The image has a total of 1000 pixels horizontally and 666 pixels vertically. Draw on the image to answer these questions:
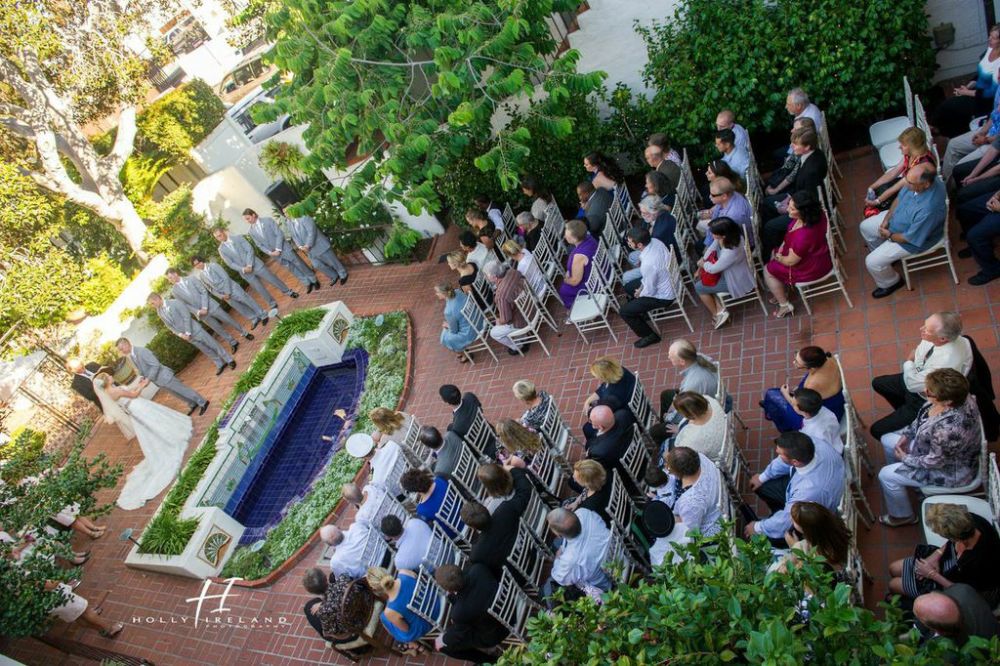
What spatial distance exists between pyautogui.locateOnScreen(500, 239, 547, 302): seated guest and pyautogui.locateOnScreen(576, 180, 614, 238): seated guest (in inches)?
35.3

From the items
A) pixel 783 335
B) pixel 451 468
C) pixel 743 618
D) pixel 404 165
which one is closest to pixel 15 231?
pixel 404 165

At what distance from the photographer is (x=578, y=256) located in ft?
27.1

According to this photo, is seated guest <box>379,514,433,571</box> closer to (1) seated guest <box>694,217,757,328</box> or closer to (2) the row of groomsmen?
(1) seated guest <box>694,217,757,328</box>

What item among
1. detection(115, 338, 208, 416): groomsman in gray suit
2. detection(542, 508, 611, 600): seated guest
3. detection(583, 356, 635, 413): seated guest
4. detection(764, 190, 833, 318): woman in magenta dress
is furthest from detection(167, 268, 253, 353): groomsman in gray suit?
detection(764, 190, 833, 318): woman in magenta dress

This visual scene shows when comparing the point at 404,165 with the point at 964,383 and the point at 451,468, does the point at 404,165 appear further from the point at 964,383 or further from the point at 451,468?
the point at 964,383

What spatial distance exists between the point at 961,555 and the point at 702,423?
204 cm

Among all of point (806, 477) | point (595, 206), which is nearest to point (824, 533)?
point (806, 477)

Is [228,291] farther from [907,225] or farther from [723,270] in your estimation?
[907,225]

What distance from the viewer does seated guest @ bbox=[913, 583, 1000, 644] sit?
338cm

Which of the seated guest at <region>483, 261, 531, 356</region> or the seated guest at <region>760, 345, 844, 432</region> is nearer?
the seated guest at <region>760, 345, 844, 432</region>

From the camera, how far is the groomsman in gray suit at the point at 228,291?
1277cm

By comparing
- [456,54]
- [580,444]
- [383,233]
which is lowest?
[580,444]

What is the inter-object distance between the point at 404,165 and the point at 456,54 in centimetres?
164

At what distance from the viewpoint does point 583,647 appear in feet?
9.53
